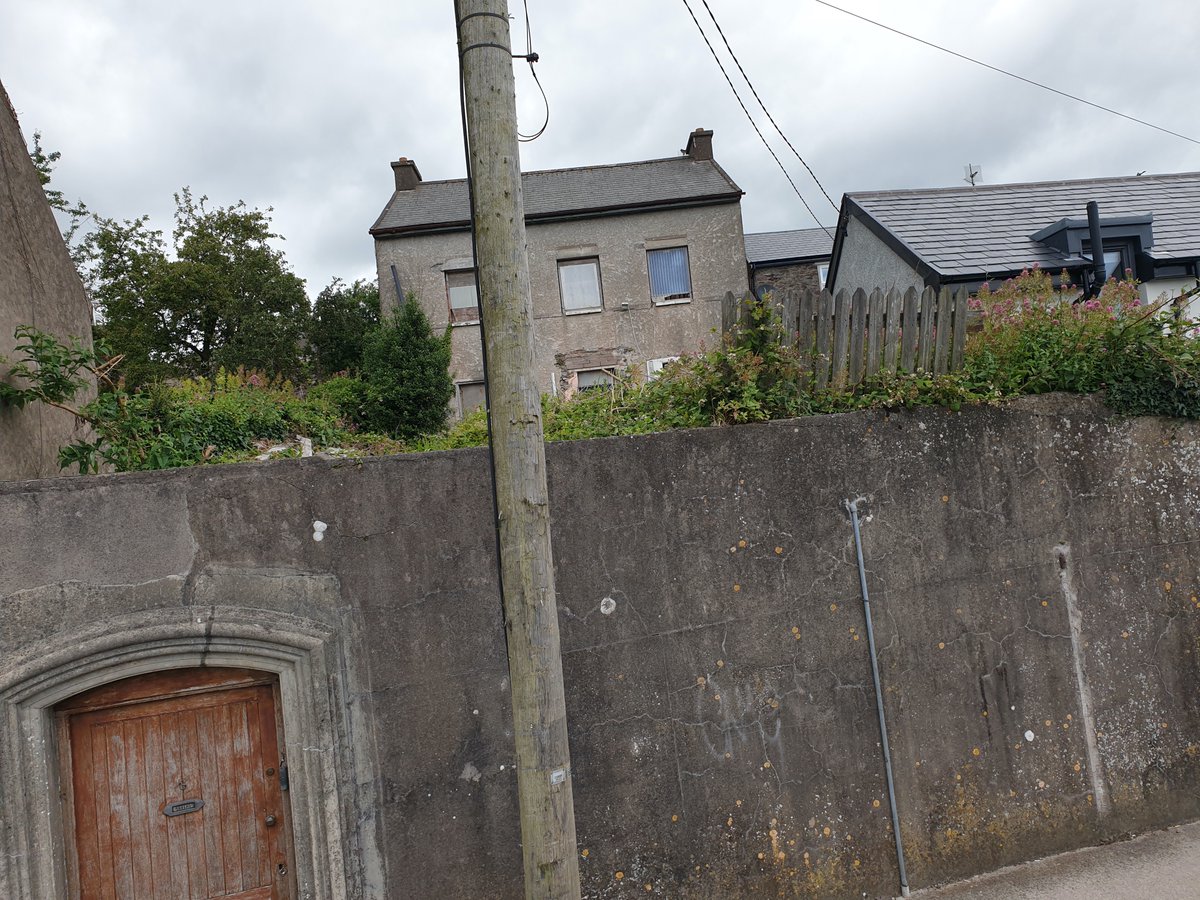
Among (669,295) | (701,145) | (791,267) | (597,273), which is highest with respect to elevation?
(701,145)

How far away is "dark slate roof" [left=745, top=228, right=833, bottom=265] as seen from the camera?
2373cm

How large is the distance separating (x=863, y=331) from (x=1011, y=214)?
8.96 metres

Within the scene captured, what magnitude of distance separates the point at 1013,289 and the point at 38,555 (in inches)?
270

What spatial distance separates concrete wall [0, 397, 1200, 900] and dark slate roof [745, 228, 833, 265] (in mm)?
19200

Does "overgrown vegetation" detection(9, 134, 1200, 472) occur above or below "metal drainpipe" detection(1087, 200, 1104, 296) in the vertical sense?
below

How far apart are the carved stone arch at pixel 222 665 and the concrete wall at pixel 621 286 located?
15235 millimetres

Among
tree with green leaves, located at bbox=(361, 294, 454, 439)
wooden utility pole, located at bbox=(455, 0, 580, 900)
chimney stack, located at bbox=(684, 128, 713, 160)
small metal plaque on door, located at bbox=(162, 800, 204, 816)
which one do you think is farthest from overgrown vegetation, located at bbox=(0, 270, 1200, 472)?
chimney stack, located at bbox=(684, 128, 713, 160)

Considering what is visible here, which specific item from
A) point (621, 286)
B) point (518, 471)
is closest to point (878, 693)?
point (518, 471)

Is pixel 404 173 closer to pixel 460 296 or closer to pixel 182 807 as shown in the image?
pixel 460 296

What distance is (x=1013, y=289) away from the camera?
20.3 feet

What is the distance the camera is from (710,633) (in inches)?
182

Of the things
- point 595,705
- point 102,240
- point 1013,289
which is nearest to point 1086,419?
point 1013,289

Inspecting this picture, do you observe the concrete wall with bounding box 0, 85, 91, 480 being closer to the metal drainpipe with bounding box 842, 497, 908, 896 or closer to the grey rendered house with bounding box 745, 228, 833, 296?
the metal drainpipe with bounding box 842, 497, 908, 896

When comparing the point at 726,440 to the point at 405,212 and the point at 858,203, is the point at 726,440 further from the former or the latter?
the point at 405,212
